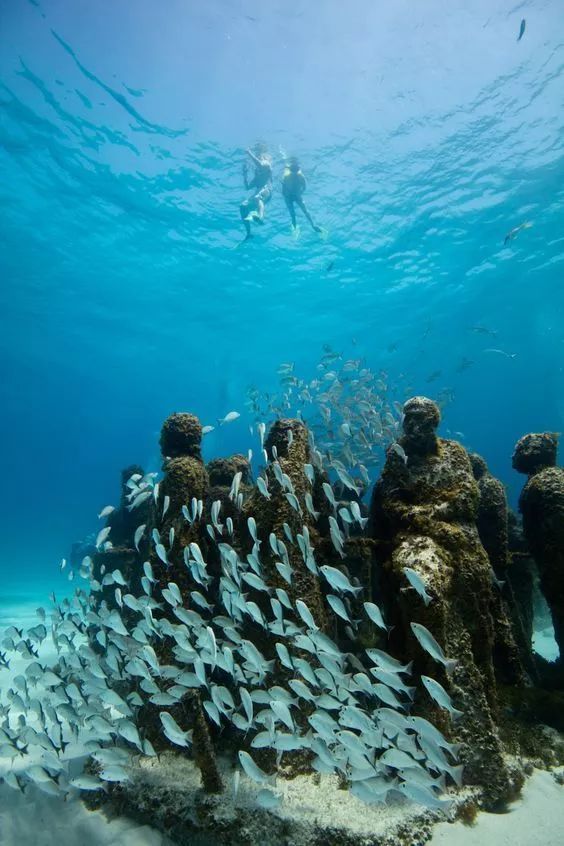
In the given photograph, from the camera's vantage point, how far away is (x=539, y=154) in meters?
22.0

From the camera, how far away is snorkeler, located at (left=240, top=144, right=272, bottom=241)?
774 inches

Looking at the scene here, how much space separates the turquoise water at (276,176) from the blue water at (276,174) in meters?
0.10

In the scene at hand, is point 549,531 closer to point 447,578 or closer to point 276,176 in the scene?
point 447,578

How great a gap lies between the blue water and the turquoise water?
0.32 feet

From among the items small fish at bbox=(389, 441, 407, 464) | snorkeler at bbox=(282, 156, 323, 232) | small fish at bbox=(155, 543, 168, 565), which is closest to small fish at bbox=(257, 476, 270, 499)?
small fish at bbox=(155, 543, 168, 565)

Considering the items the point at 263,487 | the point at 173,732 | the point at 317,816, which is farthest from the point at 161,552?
the point at 317,816

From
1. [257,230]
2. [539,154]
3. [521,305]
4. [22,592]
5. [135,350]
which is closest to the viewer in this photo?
[539,154]

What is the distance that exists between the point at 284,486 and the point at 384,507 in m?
1.25

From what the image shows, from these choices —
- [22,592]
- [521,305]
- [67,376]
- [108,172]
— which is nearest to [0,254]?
[108,172]

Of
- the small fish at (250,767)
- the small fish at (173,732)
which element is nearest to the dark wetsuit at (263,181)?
the small fish at (173,732)

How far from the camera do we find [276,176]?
24.0 m

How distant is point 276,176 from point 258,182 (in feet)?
9.85

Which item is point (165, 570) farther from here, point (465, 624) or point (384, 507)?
point (465, 624)

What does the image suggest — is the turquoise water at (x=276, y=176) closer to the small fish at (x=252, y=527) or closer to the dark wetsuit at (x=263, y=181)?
the dark wetsuit at (x=263, y=181)
